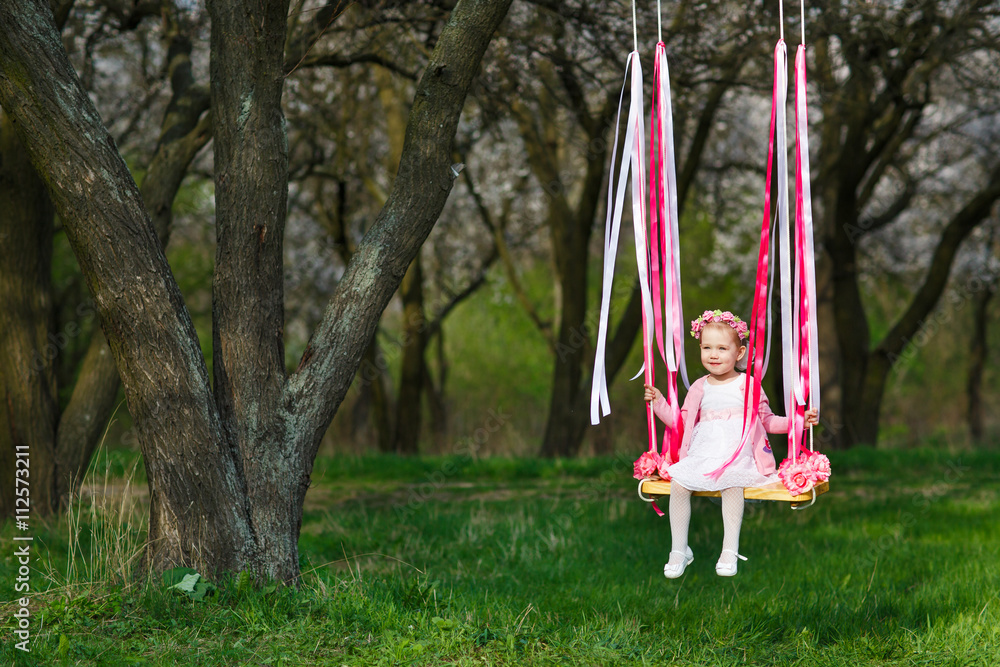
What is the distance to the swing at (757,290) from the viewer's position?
3676mm

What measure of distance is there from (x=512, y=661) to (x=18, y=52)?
11.0 ft

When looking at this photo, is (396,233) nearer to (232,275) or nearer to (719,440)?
(232,275)

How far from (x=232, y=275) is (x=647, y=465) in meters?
2.22

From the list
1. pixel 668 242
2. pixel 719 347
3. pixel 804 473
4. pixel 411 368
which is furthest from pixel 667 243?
pixel 411 368

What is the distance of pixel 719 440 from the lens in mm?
3949

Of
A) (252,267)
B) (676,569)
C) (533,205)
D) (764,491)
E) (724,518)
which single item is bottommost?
(676,569)

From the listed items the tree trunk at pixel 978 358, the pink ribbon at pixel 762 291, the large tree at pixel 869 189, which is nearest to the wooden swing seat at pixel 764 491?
the pink ribbon at pixel 762 291

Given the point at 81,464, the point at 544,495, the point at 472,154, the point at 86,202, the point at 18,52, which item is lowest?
the point at 544,495

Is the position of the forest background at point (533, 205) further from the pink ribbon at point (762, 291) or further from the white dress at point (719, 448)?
the pink ribbon at point (762, 291)

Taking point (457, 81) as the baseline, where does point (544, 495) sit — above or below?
below

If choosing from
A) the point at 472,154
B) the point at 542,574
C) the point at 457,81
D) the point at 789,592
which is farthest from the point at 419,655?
the point at 472,154

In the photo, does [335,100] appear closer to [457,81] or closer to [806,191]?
[457,81]

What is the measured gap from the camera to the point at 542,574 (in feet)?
18.2

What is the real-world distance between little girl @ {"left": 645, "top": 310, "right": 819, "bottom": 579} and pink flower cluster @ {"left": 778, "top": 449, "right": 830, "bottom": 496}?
9 cm
